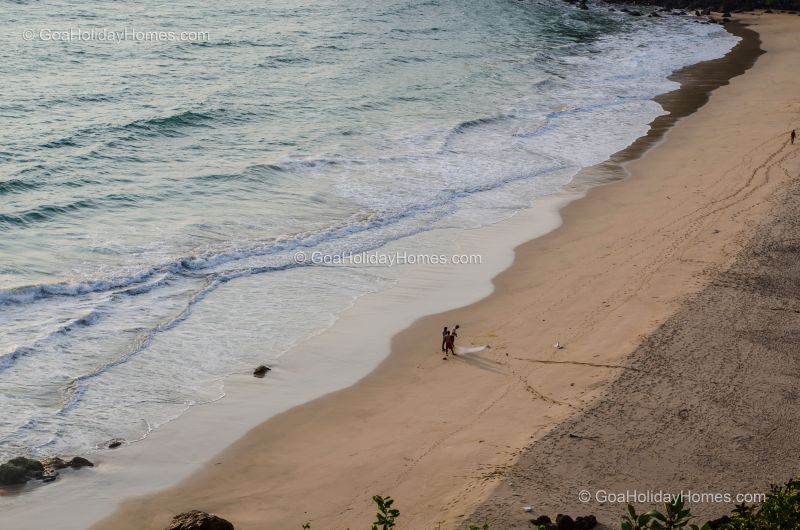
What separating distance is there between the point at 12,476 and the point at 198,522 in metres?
3.26

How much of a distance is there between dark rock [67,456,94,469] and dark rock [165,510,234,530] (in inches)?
93.7

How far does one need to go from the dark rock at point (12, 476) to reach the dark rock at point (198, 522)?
2.74m

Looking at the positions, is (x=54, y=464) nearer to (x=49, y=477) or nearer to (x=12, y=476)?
(x=49, y=477)

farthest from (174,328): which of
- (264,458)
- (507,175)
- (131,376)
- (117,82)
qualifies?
(117,82)

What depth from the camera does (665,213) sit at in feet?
72.6

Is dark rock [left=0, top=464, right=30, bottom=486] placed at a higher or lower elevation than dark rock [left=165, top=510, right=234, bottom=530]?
lower

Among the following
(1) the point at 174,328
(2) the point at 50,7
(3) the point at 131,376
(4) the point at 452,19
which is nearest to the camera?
(3) the point at 131,376

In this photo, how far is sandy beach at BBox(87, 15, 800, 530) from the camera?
Answer: 1150 centimetres

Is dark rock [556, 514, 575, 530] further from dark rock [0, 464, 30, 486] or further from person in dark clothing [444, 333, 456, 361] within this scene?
dark rock [0, 464, 30, 486]

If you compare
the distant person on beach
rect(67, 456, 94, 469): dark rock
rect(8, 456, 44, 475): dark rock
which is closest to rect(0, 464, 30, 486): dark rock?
rect(8, 456, 44, 475): dark rock

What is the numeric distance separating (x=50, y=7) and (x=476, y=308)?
41171 mm

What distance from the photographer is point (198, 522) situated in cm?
1062

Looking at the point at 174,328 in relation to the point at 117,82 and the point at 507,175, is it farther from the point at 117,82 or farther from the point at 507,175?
the point at 117,82

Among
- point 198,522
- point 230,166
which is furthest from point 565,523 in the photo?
point 230,166
